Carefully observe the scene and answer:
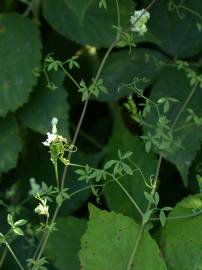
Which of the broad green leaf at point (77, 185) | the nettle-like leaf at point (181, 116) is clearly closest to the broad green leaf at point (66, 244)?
the broad green leaf at point (77, 185)

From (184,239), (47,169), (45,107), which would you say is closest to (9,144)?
(45,107)

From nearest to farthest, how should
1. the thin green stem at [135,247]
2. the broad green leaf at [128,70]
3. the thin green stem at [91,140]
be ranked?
the thin green stem at [135,247], the broad green leaf at [128,70], the thin green stem at [91,140]

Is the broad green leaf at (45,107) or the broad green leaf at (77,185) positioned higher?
the broad green leaf at (45,107)

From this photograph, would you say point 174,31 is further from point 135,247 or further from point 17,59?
point 135,247

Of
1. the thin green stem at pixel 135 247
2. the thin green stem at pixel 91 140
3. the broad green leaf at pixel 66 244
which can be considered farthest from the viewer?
the thin green stem at pixel 91 140

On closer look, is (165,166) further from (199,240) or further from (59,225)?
(199,240)

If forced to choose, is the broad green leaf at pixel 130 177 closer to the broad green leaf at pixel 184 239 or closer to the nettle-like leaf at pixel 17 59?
the broad green leaf at pixel 184 239

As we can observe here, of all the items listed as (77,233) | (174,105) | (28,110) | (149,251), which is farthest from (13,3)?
(149,251)
